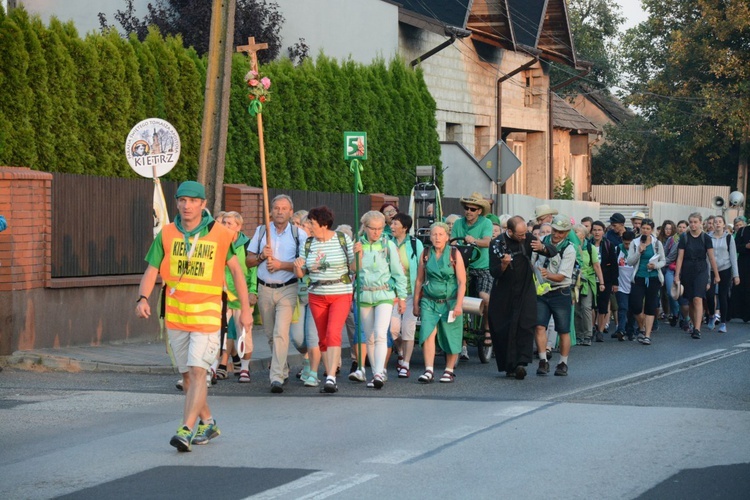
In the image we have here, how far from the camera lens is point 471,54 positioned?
1495 inches

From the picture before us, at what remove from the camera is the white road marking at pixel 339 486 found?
7.60 m

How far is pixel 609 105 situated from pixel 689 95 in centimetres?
1584

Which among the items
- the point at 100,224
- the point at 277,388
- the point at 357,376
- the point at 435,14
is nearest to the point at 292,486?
the point at 277,388

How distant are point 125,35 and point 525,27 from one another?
16.3 metres

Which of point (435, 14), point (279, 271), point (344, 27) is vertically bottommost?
point (279, 271)

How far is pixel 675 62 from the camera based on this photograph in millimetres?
55781

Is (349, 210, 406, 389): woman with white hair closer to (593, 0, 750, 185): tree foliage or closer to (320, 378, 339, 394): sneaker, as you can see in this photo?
(320, 378, 339, 394): sneaker

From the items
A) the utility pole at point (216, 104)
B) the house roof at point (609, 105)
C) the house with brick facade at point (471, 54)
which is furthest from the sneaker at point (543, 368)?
the house roof at point (609, 105)

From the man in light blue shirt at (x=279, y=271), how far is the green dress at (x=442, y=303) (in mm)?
1418

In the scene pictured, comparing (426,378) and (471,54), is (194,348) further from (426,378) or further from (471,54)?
(471,54)

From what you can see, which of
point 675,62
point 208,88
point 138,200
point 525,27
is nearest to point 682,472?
point 208,88

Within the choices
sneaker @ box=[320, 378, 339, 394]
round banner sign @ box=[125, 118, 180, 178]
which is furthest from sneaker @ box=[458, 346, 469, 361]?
round banner sign @ box=[125, 118, 180, 178]

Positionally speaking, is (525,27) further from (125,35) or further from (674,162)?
(674,162)

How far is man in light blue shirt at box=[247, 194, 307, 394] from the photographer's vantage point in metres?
13.4
